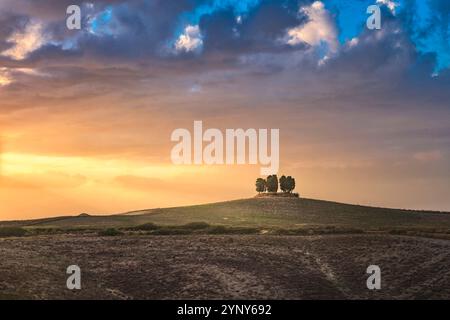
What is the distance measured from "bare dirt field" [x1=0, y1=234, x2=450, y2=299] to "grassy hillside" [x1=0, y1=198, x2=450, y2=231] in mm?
23963

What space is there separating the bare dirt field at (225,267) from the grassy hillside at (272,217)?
78.6ft

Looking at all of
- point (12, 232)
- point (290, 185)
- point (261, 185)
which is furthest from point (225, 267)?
point (261, 185)

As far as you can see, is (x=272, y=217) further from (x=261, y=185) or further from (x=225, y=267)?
(x=225, y=267)

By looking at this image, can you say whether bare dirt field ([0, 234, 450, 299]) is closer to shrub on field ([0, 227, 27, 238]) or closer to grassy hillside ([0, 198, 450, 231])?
shrub on field ([0, 227, 27, 238])

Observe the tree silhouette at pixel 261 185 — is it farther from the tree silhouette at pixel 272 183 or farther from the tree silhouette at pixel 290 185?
the tree silhouette at pixel 290 185

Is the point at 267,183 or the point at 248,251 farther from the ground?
the point at 267,183

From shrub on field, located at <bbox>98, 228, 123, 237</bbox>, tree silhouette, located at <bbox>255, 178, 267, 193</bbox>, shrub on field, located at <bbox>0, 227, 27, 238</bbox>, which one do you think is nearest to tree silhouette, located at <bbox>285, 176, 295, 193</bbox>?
tree silhouette, located at <bbox>255, 178, 267, 193</bbox>

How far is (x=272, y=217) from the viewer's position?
353 ft
